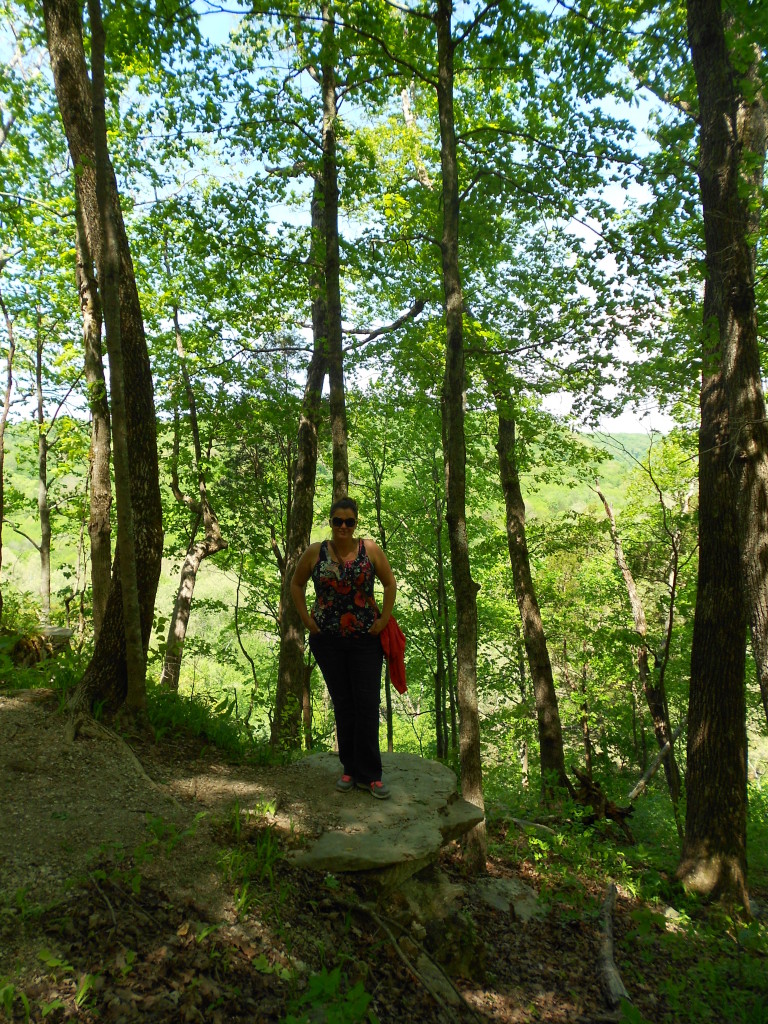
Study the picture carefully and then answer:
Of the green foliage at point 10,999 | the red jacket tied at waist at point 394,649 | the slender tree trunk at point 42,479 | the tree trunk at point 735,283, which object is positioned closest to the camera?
the green foliage at point 10,999

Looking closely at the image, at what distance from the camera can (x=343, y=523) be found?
15.1 feet

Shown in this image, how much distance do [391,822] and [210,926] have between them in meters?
1.75

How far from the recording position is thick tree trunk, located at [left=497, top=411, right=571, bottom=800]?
1044 centimetres

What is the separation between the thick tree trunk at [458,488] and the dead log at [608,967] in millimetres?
1165

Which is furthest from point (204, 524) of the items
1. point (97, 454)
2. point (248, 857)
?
point (248, 857)

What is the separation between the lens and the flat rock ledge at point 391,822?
396 centimetres

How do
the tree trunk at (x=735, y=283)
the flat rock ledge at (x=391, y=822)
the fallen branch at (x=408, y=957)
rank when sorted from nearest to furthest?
1. the fallen branch at (x=408, y=957)
2. the flat rock ledge at (x=391, y=822)
3. the tree trunk at (x=735, y=283)

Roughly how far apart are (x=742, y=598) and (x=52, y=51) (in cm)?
875

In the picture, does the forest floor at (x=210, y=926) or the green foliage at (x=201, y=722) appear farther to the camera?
the green foliage at (x=201, y=722)

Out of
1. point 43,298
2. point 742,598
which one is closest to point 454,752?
point 742,598

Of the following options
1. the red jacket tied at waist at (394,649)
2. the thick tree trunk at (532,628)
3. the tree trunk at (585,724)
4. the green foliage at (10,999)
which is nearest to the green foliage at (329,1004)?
the green foliage at (10,999)

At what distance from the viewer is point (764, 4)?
4672mm

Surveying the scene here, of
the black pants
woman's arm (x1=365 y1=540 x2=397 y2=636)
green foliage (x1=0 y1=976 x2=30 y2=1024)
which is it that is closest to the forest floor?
green foliage (x1=0 y1=976 x2=30 y2=1024)

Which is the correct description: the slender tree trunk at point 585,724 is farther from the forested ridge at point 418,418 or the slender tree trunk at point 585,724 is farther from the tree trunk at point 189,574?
the tree trunk at point 189,574
